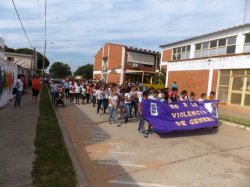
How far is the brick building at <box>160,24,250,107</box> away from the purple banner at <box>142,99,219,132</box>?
A: 9016mm

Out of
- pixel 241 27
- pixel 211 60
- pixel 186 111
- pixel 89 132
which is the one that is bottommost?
pixel 89 132

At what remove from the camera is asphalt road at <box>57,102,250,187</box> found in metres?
6.30

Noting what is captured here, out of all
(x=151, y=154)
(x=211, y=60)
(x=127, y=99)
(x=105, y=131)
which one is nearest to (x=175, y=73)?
(x=211, y=60)

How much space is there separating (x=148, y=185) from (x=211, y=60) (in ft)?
62.4

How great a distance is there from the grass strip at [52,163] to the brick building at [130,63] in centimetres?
3759

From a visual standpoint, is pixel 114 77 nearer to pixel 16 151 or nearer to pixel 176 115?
pixel 176 115

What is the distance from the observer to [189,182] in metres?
6.18

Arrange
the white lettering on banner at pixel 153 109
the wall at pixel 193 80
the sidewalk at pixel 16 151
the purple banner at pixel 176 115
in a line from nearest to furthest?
1. the sidewalk at pixel 16 151
2. the purple banner at pixel 176 115
3. the white lettering on banner at pixel 153 109
4. the wall at pixel 193 80

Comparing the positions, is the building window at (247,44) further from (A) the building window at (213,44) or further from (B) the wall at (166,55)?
(B) the wall at (166,55)

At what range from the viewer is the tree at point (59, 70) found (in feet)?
391

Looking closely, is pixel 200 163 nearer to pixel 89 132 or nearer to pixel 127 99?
pixel 89 132

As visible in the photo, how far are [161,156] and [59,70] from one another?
115 metres

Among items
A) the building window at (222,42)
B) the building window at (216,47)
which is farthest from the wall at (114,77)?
the building window at (222,42)


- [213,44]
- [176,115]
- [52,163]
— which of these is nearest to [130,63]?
[213,44]
